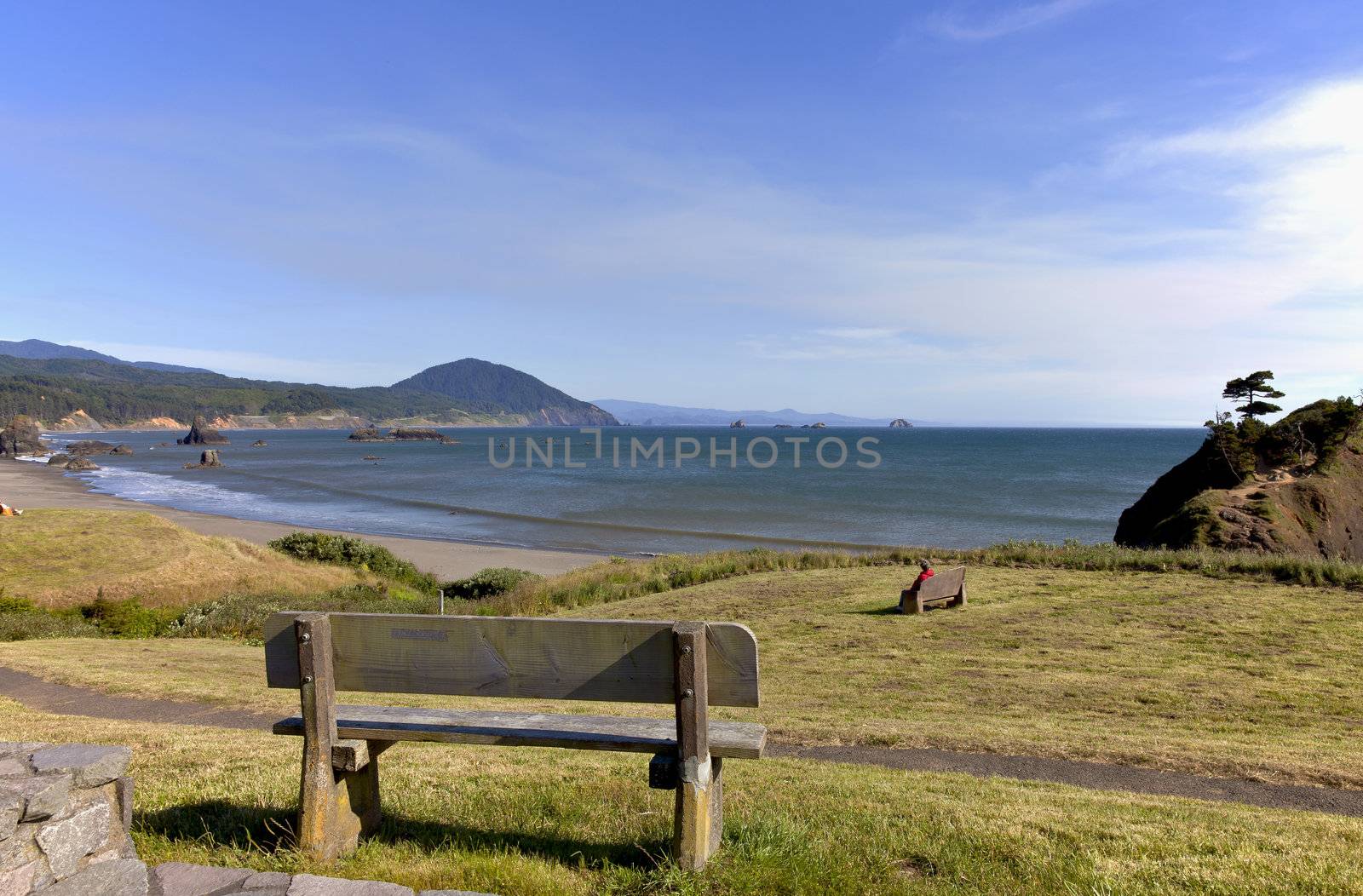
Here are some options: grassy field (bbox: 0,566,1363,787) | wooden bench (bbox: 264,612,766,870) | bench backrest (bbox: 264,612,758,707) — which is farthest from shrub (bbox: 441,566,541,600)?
bench backrest (bbox: 264,612,758,707)

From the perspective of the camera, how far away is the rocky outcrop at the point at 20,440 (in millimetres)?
110312

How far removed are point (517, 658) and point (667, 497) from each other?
55.4 metres

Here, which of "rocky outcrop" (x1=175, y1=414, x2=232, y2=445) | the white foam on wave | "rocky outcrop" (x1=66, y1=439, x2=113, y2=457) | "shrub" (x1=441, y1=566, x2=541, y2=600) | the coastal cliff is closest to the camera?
the coastal cliff

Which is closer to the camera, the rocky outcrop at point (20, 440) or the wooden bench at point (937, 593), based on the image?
the wooden bench at point (937, 593)

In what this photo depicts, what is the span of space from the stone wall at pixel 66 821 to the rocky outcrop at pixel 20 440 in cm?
13446

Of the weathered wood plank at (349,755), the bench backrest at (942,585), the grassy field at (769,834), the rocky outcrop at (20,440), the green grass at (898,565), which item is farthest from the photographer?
the rocky outcrop at (20,440)

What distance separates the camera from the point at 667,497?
58969mm

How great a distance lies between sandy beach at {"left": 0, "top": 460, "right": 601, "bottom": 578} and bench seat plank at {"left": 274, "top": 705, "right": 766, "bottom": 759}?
23752 millimetres

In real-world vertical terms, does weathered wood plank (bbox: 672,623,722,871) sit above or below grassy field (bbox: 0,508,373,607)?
above

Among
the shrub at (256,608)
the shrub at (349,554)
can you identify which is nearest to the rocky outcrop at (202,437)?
the shrub at (349,554)

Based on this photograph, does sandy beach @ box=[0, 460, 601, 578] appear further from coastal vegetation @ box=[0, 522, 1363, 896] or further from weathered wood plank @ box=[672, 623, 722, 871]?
weathered wood plank @ box=[672, 623, 722, 871]

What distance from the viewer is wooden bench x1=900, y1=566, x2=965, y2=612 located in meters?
13.5

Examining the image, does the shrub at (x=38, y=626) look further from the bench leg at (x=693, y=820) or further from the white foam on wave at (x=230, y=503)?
the white foam on wave at (x=230, y=503)

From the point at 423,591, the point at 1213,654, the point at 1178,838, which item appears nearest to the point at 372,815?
the point at 1178,838
